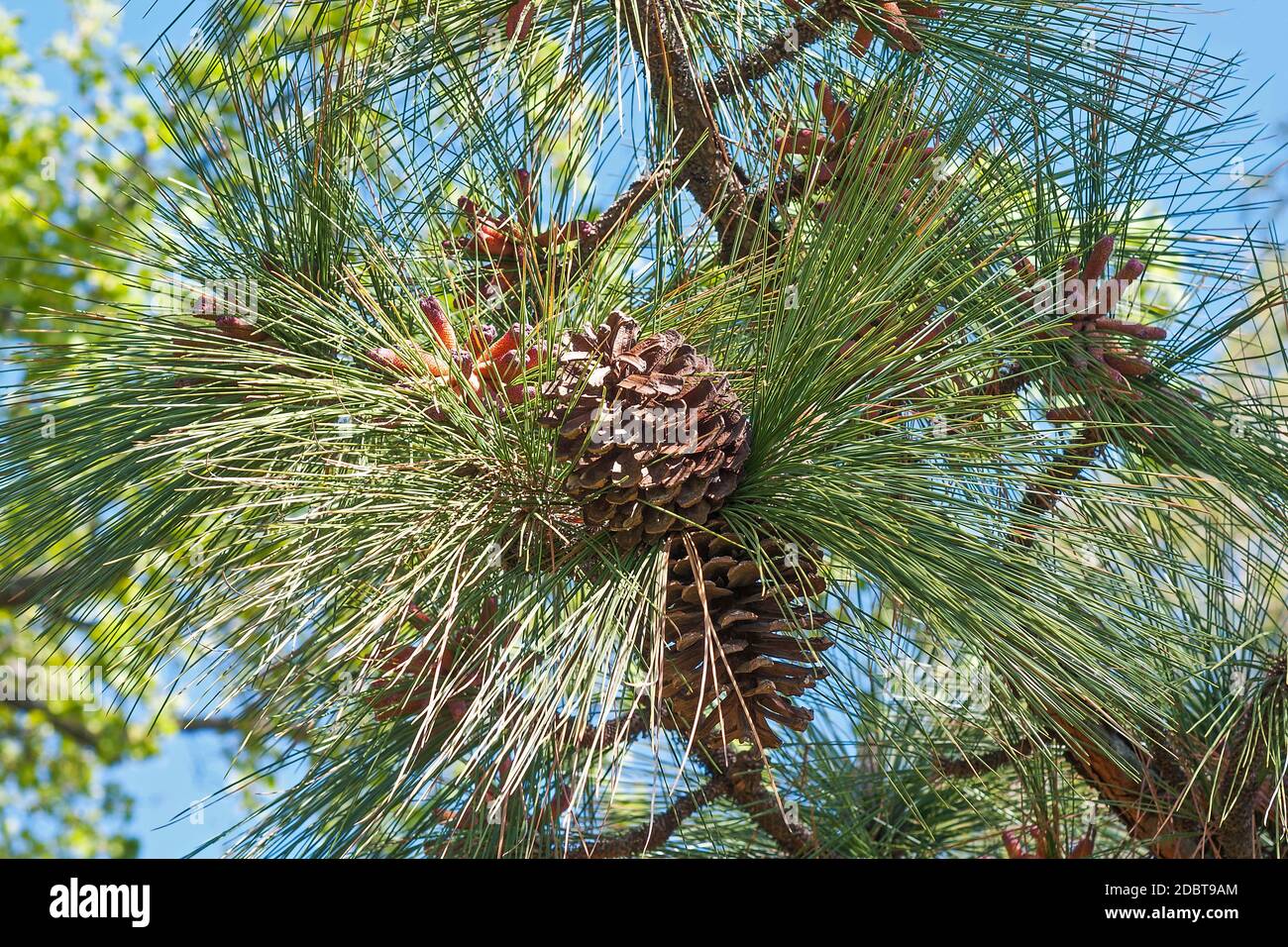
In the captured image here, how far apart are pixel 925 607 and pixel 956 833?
2.35 feet

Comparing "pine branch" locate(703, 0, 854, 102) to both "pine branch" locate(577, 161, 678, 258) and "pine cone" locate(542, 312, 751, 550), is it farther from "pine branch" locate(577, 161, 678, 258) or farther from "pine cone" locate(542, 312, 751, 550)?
"pine cone" locate(542, 312, 751, 550)

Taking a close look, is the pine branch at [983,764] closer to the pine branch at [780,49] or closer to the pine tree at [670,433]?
the pine tree at [670,433]

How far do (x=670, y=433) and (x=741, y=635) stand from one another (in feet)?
0.51

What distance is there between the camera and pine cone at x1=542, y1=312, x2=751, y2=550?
81 cm

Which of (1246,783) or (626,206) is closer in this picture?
(626,206)

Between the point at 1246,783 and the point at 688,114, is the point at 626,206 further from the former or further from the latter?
the point at 1246,783

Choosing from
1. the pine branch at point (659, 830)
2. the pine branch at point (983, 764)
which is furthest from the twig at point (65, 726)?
the pine branch at point (983, 764)

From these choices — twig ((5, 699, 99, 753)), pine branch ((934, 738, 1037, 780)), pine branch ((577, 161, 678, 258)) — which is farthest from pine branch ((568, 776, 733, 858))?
twig ((5, 699, 99, 753))

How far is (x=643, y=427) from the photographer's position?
81 centimetres

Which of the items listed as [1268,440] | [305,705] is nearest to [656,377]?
[305,705]

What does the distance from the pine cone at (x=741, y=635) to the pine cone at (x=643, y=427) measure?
0.04 m

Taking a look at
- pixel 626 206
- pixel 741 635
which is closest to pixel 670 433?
pixel 741 635
